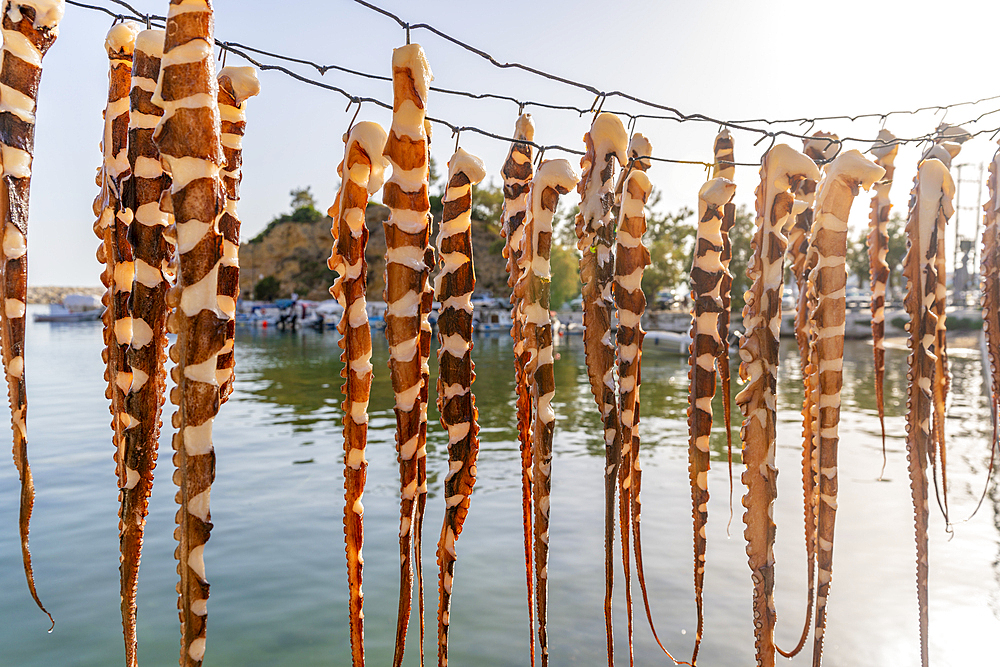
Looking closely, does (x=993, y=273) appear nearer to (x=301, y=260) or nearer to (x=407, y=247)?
(x=407, y=247)

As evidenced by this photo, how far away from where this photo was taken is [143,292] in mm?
1340

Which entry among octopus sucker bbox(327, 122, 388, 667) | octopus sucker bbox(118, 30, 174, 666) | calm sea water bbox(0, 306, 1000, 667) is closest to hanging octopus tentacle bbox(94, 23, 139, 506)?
octopus sucker bbox(118, 30, 174, 666)

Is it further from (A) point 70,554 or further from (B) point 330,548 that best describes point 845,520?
(A) point 70,554

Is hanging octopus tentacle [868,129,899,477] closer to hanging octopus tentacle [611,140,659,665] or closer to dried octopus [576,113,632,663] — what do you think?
hanging octopus tentacle [611,140,659,665]

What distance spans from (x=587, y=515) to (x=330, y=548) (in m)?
3.21

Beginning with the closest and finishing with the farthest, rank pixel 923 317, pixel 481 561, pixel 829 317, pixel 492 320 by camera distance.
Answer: pixel 829 317 < pixel 923 317 < pixel 481 561 < pixel 492 320

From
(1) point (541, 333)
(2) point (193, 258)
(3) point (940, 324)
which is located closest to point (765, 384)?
(1) point (541, 333)

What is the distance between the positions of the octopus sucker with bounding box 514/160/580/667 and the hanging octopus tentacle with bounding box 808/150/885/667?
838 mm

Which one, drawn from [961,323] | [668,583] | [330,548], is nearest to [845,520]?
[668,583]

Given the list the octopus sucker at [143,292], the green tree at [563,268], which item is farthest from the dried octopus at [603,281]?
the green tree at [563,268]

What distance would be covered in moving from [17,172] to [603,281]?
1339mm

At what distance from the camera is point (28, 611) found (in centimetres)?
559

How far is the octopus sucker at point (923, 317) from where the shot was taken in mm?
2117

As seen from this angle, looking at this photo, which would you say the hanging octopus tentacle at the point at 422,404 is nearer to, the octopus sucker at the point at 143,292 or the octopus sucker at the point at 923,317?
the octopus sucker at the point at 143,292
